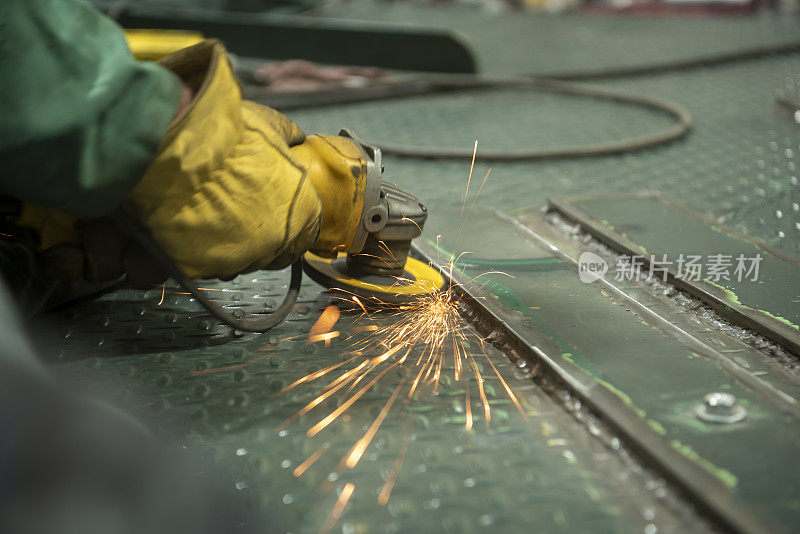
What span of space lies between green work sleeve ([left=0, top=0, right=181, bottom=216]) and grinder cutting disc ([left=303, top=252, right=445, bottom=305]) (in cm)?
46

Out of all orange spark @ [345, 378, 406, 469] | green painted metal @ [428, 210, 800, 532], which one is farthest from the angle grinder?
orange spark @ [345, 378, 406, 469]

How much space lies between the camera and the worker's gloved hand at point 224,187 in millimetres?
878

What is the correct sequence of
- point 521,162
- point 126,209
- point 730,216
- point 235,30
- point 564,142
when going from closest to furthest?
point 126,209 → point 730,216 → point 521,162 → point 564,142 → point 235,30

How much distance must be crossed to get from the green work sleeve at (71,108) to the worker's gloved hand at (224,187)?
0.15 feet

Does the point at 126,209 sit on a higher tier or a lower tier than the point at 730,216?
higher

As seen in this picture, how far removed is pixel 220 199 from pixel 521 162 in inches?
53.7

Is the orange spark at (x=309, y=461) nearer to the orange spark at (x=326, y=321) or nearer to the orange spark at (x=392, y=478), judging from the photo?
the orange spark at (x=392, y=478)

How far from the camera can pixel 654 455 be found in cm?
81

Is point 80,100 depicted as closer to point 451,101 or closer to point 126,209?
point 126,209

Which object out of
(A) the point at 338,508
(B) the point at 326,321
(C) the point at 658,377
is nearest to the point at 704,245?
(C) the point at 658,377

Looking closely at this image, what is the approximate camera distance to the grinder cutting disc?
122 cm

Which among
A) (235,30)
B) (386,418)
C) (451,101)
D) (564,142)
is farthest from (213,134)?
(235,30)

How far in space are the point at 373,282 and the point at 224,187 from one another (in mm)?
384

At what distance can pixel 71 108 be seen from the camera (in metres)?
0.79
